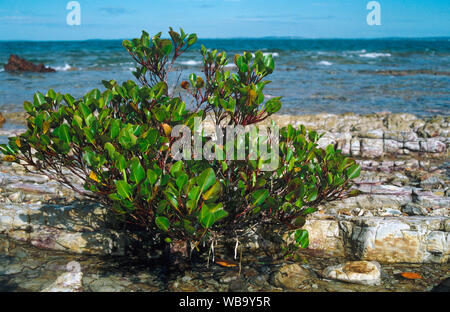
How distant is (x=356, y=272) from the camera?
304cm

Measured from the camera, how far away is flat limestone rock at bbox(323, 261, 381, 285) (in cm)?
299

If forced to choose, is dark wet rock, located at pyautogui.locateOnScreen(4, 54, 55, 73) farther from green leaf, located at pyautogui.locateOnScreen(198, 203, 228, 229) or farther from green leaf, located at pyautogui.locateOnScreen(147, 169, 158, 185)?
green leaf, located at pyautogui.locateOnScreen(198, 203, 228, 229)

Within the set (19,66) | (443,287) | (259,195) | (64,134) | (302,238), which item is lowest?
(443,287)

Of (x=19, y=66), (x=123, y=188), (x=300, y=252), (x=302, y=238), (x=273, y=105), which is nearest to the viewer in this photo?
(x=123, y=188)

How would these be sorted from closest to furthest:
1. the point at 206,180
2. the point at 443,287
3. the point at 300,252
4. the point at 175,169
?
the point at 206,180 < the point at 175,169 < the point at 443,287 < the point at 300,252

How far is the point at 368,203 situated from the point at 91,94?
3.20 metres

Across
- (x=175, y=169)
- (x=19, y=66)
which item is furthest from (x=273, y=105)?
(x=19, y=66)

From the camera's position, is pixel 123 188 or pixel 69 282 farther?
pixel 69 282

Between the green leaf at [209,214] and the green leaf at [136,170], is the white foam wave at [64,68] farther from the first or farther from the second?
the green leaf at [209,214]

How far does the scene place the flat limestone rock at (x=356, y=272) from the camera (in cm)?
299

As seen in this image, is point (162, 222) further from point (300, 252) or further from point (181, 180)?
point (300, 252)

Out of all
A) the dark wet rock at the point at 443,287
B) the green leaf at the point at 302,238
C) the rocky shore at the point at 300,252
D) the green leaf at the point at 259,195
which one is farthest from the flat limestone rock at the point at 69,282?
the dark wet rock at the point at 443,287

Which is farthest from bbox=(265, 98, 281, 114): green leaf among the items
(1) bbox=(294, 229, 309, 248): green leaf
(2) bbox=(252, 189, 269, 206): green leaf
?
(1) bbox=(294, 229, 309, 248): green leaf
